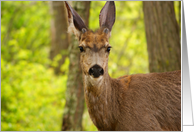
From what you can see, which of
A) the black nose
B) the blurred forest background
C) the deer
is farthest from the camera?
the blurred forest background

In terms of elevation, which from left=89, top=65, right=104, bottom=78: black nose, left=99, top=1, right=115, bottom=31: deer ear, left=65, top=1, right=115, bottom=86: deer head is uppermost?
left=99, top=1, right=115, bottom=31: deer ear

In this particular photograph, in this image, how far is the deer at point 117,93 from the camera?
15.5 ft

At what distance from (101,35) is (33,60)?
23.2 ft

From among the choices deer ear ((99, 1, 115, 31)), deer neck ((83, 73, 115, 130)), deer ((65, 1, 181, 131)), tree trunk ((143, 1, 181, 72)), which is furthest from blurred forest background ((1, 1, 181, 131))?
deer neck ((83, 73, 115, 130))

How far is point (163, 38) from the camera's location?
730 cm

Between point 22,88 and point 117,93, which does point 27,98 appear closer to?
point 22,88

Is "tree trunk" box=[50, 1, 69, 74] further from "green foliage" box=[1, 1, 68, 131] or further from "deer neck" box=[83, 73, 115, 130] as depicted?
"deer neck" box=[83, 73, 115, 130]

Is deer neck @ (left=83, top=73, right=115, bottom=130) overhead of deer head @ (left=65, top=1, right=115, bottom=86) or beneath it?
beneath

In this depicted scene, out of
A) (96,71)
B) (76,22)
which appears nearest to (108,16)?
(76,22)

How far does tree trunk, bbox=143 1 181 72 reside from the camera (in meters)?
7.23

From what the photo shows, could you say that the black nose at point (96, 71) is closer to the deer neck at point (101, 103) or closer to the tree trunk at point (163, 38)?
the deer neck at point (101, 103)

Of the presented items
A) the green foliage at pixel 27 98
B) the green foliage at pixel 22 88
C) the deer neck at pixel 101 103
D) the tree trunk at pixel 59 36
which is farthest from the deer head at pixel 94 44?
the tree trunk at pixel 59 36

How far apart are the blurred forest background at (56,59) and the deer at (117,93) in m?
1.88

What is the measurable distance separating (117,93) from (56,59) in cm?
588
